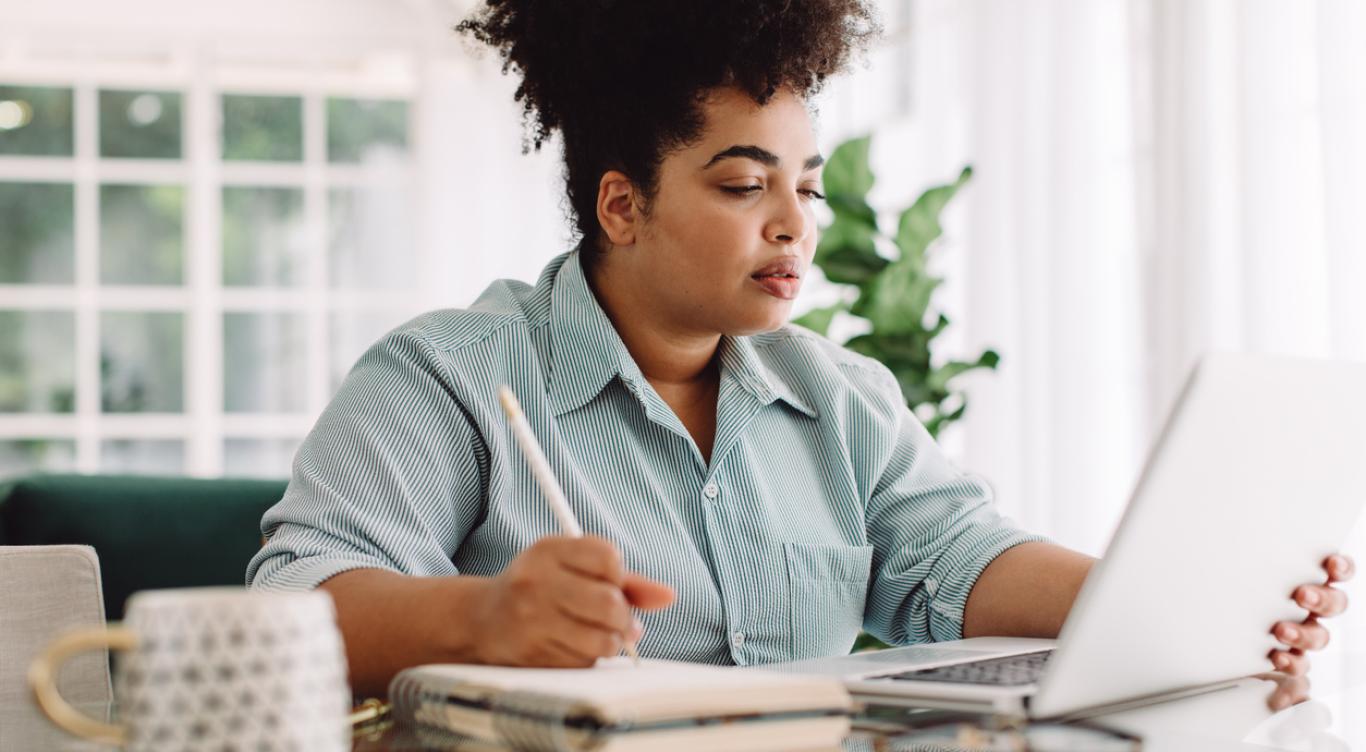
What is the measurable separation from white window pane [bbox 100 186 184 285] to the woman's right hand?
5325mm

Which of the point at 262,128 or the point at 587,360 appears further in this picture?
the point at 262,128

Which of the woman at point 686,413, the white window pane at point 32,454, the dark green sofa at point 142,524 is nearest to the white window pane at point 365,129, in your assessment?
the white window pane at point 32,454

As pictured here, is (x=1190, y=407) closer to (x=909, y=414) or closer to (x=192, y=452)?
(x=909, y=414)

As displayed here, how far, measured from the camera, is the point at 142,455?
18.7 feet

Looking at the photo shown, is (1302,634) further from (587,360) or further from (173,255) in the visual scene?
(173,255)

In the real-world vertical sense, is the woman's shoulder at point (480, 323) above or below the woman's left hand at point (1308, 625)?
above

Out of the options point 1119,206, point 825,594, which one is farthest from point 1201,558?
point 1119,206

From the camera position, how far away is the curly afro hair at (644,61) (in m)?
1.38

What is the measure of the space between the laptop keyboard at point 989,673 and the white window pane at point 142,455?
515 cm

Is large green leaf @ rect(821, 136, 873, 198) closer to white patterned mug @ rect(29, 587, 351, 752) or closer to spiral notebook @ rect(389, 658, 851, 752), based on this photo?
spiral notebook @ rect(389, 658, 851, 752)

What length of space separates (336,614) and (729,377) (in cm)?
56

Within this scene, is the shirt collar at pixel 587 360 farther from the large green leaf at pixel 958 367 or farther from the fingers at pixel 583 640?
the large green leaf at pixel 958 367

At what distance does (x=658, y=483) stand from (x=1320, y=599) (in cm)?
58

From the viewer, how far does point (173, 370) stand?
577cm
